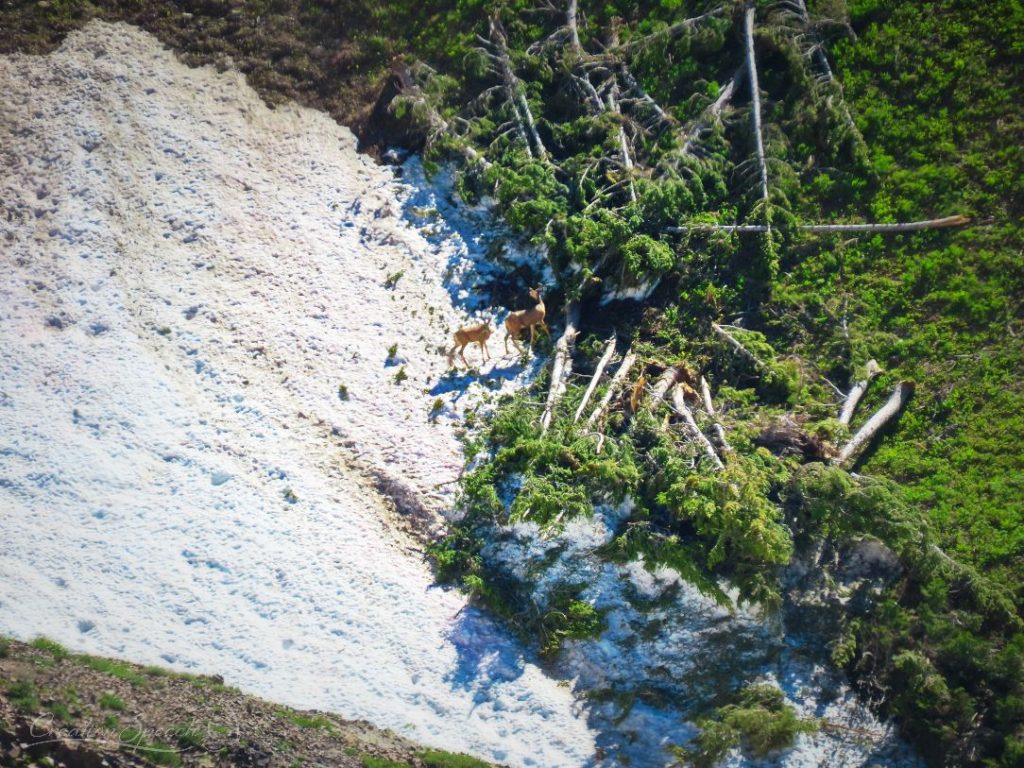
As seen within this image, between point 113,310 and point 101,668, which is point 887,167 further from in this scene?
point 101,668

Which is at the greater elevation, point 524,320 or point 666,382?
point 666,382

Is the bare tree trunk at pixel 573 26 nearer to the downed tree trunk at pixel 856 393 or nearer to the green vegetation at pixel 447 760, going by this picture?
the downed tree trunk at pixel 856 393

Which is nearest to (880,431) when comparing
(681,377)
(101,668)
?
(681,377)

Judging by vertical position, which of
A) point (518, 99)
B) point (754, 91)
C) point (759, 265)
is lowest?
point (759, 265)

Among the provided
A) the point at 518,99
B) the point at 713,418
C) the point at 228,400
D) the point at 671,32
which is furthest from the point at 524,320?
the point at 671,32

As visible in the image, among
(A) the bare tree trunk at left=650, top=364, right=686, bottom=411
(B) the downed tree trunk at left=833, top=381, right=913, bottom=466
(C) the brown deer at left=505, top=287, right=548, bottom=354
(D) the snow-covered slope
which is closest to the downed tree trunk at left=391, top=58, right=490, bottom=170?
(D) the snow-covered slope

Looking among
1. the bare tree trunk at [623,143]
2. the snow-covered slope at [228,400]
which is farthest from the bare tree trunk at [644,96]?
the snow-covered slope at [228,400]

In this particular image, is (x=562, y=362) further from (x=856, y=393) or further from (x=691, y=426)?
(x=856, y=393)

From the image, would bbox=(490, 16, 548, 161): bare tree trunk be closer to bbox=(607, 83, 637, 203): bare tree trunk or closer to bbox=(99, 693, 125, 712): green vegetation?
bbox=(607, 83, 637, 203): bare tree trunk
